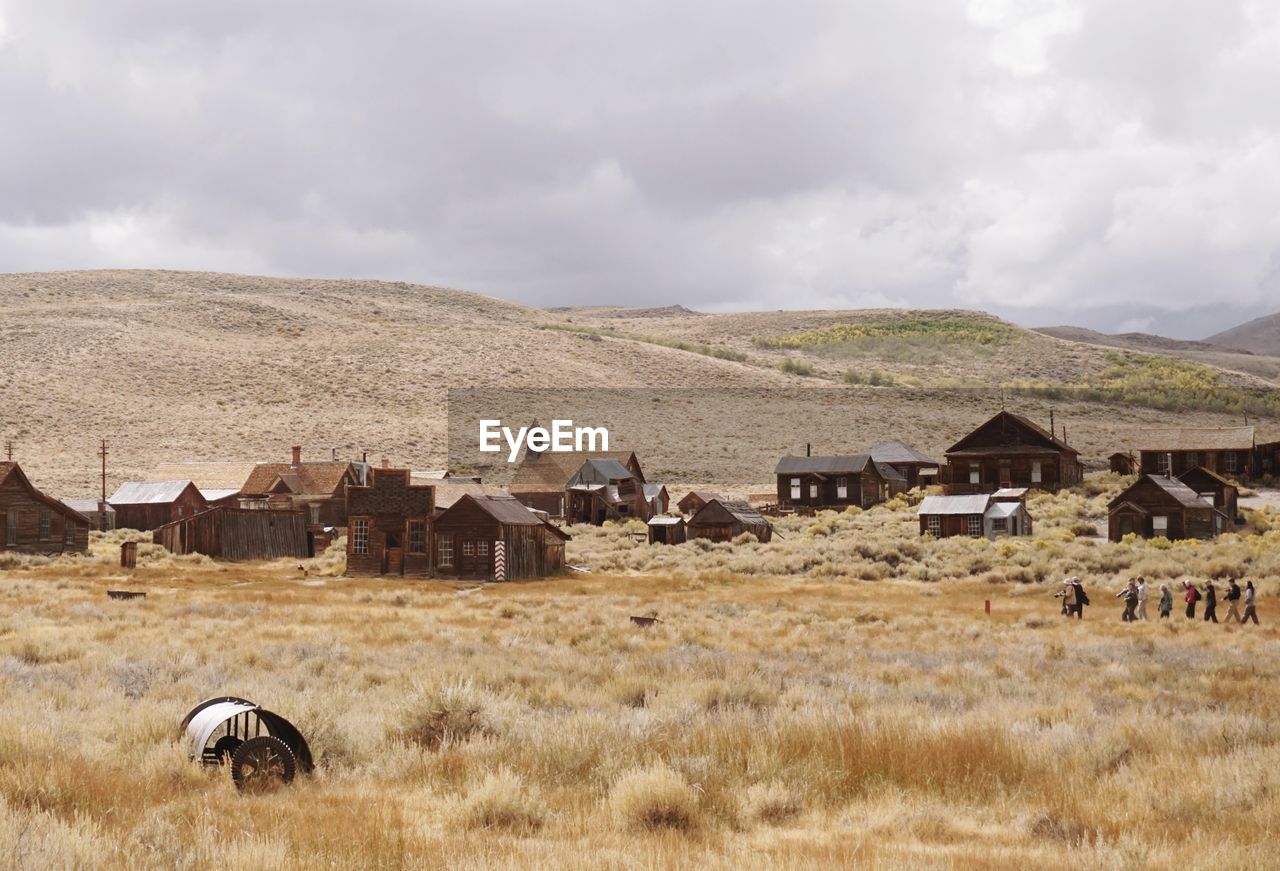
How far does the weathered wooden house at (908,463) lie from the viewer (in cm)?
8544

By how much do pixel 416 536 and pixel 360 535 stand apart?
2.24m

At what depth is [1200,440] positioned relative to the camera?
7588cm

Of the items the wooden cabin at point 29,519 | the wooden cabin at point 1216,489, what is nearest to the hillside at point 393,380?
the wooden cabin at point 29,519

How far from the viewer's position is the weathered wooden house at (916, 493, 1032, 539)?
55250 mm

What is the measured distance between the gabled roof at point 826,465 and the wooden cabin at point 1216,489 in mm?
21094

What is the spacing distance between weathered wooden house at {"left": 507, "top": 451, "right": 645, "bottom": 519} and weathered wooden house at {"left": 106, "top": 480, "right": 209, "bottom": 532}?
66.9ft

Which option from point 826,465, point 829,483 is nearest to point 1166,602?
point 829,483

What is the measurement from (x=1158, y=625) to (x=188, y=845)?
24.4 meters

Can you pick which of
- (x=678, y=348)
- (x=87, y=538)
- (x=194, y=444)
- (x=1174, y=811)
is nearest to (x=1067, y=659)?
(x=1174, y=811)

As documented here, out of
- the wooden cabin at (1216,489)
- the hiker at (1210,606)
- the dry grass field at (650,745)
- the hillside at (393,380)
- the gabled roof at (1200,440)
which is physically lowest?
the hiker at (1210,606)

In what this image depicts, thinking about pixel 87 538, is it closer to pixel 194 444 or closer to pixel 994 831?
pixel 194 444

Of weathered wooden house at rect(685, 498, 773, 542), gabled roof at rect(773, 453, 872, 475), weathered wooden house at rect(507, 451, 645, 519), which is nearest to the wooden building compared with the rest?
weathered wooden house at rect(685, 498, 773, 542)

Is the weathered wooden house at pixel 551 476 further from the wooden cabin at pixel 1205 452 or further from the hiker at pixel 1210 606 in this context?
the hiker at pixel 1210 606

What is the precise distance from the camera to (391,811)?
8.47 meters
